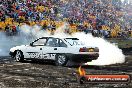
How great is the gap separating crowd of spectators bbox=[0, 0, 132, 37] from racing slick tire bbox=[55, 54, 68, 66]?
66.4 feet

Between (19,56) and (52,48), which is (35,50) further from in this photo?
(19,56)

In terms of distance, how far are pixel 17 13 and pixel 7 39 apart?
1211 centimetres

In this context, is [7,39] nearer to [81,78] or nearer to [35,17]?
[35,17]

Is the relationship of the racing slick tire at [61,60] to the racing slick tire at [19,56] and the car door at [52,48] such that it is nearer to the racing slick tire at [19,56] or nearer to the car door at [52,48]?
the car door at [52,48]

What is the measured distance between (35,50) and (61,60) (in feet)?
5.23

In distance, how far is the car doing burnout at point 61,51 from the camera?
15.4 metres

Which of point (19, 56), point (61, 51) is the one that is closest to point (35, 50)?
point (19, 56)

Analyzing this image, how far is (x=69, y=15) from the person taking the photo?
5819 centimetres

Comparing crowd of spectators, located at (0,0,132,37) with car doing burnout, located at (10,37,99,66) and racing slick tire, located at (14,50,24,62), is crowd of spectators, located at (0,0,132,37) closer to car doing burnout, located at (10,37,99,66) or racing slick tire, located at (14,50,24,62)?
racing slick tire, located at (14,50,24,62)

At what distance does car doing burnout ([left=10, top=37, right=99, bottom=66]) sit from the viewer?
15367mm

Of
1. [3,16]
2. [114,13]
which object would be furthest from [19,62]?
[114,13]

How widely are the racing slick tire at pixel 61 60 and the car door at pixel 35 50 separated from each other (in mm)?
996

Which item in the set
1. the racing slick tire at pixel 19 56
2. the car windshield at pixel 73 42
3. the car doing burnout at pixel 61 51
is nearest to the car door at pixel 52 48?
the car doing burnout at pixel 61 51

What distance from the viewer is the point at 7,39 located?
106 ft
